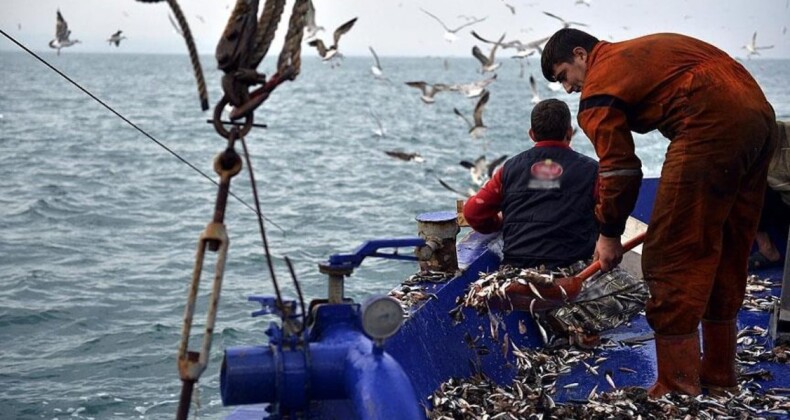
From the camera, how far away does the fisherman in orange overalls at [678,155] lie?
431 cm

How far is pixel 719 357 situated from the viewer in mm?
4887

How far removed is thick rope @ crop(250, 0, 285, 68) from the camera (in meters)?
2.87

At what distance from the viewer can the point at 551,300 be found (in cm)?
553

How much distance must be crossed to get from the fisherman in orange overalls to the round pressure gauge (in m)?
1.77

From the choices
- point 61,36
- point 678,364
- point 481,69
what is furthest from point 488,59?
point 678,364

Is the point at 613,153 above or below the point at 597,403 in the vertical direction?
above

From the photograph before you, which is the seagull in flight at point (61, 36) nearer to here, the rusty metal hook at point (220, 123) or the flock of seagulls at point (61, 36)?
the flock of seagulls at point (61, 36)

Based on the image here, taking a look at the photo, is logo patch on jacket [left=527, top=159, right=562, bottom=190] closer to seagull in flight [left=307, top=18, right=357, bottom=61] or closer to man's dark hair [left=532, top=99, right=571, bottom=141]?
man's dark hair [left=532, top=99, right=571, bottom=141]

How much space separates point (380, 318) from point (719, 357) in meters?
2.57

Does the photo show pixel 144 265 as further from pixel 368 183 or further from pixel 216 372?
pixel 368 183

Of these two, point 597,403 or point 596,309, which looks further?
point 596,309

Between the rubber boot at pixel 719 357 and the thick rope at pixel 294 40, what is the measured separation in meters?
2.87

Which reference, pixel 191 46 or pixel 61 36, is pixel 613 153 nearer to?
pixel 191 46

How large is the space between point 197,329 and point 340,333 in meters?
8.92
